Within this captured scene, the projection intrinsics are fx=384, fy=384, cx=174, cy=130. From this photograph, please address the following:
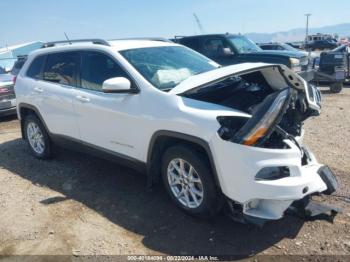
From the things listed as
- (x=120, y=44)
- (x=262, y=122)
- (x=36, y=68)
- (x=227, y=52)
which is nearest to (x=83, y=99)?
(x=120, y=44)

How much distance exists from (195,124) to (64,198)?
6.98 ft

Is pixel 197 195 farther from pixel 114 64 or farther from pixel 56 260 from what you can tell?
pixel 114 64

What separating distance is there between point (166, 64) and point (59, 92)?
66.3 inches

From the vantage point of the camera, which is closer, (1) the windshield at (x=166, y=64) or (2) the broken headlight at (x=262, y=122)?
(2) the broken headlight at (x=262, y=122)

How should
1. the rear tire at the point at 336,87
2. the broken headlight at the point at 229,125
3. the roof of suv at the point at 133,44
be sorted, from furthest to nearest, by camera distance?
the rear tire at the point at 336,87 < the roof of suv at the point at 133,44 < the broken headlight at the point at 229,125

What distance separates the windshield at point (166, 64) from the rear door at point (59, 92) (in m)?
1.02

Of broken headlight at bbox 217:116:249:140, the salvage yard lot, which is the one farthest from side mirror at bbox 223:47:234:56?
broken headlight at bbox 217:116:249:140

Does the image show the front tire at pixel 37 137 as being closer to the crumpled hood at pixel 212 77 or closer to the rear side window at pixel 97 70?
the rear side window at pixel 97 70

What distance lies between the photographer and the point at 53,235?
12.7 feet

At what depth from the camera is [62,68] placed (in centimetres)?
543

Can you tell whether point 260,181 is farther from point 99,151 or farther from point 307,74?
point 307,74

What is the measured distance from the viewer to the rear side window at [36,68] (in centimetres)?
592

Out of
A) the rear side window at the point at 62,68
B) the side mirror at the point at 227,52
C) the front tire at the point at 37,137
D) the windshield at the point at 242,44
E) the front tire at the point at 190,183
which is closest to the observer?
the front tire at the point at 190,183

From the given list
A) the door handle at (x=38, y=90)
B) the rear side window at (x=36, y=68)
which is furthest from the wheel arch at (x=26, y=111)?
the rear side window at (x=36, y=68)
